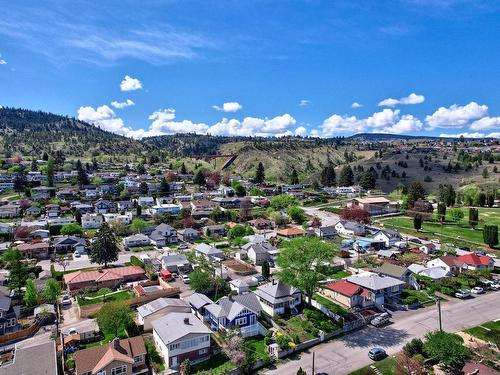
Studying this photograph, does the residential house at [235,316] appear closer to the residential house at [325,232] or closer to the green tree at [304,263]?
the green tree at [304,263]

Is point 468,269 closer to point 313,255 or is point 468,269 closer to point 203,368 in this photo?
point 313,255

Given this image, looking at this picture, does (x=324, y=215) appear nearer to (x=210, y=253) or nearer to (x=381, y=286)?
(x=210, y=253)

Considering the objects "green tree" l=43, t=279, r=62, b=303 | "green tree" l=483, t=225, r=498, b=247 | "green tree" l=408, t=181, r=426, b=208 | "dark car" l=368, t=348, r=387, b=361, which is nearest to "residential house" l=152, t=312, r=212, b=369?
"dark car" l=368, t=348, r=387, b=361

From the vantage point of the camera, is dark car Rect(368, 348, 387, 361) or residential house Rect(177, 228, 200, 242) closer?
dark car Rect(368, 348, 387, 361)

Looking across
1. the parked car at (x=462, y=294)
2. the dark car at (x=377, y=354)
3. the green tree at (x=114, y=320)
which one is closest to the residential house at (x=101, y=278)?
the green tree at (x=114, y=320)

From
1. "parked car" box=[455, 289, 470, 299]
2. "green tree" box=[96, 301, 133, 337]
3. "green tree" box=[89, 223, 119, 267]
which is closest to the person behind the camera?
"green tree" box=[96, 301, 133, 337]

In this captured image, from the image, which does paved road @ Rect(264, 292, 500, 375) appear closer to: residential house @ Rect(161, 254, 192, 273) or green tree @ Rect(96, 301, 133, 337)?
green tree @ Rect(96, 301, 133, 337)
